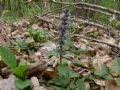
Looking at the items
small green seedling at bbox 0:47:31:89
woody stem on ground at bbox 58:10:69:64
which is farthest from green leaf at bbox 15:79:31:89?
woody stem on ground at bbox 58:10:69:64

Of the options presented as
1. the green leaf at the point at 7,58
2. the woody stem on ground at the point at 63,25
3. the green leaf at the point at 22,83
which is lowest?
the green leaf at the point at 22,83

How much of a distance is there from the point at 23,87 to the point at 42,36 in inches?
55.5

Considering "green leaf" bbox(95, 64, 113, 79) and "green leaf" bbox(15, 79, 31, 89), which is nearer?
"green leaf" bbox(15, 79, 31, 89)

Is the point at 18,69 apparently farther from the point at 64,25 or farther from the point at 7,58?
the point at 64,25

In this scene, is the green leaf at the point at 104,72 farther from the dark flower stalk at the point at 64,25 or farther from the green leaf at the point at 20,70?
the green leaf at the point at 20,70

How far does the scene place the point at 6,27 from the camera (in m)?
3.84

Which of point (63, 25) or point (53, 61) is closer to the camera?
point (63, 25)

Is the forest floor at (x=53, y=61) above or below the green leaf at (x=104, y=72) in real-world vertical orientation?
below

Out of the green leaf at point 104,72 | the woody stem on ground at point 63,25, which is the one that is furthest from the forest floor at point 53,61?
the woody stem on ground at point 63,25

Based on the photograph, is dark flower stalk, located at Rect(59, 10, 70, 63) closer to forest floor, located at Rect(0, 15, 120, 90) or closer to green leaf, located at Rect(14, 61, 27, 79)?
forest floor, located at Rect(0, 15, 120, 90)

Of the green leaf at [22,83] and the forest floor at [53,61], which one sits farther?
the forest floor at [53,61]

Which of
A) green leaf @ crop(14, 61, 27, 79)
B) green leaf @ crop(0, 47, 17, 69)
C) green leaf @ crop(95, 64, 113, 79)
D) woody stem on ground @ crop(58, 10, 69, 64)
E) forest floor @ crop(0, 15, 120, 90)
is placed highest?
woody stem on ground @ crop(58, 10, 69, 64)

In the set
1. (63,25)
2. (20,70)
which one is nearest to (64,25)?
(63,25)

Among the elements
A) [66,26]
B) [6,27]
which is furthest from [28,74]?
[6,27]
